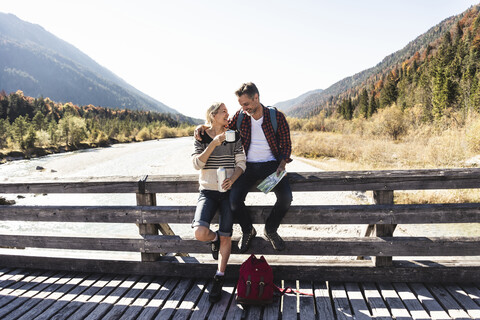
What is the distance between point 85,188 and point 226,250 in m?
1.86

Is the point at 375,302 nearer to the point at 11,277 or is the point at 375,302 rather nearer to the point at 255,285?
the point at 255,285

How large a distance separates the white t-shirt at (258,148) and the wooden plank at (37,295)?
2.59m

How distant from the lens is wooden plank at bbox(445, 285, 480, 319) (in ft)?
8.75

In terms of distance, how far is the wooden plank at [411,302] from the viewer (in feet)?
8.77

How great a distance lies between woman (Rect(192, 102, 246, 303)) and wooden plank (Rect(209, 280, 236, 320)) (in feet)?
0.36

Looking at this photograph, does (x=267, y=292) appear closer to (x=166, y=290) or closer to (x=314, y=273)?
(x=314, y=273)

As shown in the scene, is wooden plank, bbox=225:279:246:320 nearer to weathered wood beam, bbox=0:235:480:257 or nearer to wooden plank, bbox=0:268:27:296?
weathered wood beam, bbox=0:235:480:257

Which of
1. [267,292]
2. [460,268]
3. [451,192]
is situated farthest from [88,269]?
[451,192]

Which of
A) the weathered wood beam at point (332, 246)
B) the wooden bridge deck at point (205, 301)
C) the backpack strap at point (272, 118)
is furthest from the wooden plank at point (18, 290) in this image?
the backpack strap at point (272, 118)

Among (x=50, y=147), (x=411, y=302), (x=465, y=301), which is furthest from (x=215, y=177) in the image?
(x=50, y=147)

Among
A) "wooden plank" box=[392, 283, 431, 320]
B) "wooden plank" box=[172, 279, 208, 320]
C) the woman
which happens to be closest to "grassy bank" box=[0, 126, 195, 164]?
"wooden plank" box=[172, 279, 208, 320]

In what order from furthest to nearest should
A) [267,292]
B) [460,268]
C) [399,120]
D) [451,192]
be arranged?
1. [399,120]
2. [451,192]
3. [460,268]
4. [267,292]

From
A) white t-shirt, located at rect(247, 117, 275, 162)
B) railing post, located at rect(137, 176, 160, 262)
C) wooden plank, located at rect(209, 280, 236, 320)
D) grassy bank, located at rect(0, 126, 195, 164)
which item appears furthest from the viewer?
grassy bank, located at rect(0, 126, 195, 164)

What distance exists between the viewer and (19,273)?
3795 millimetres
